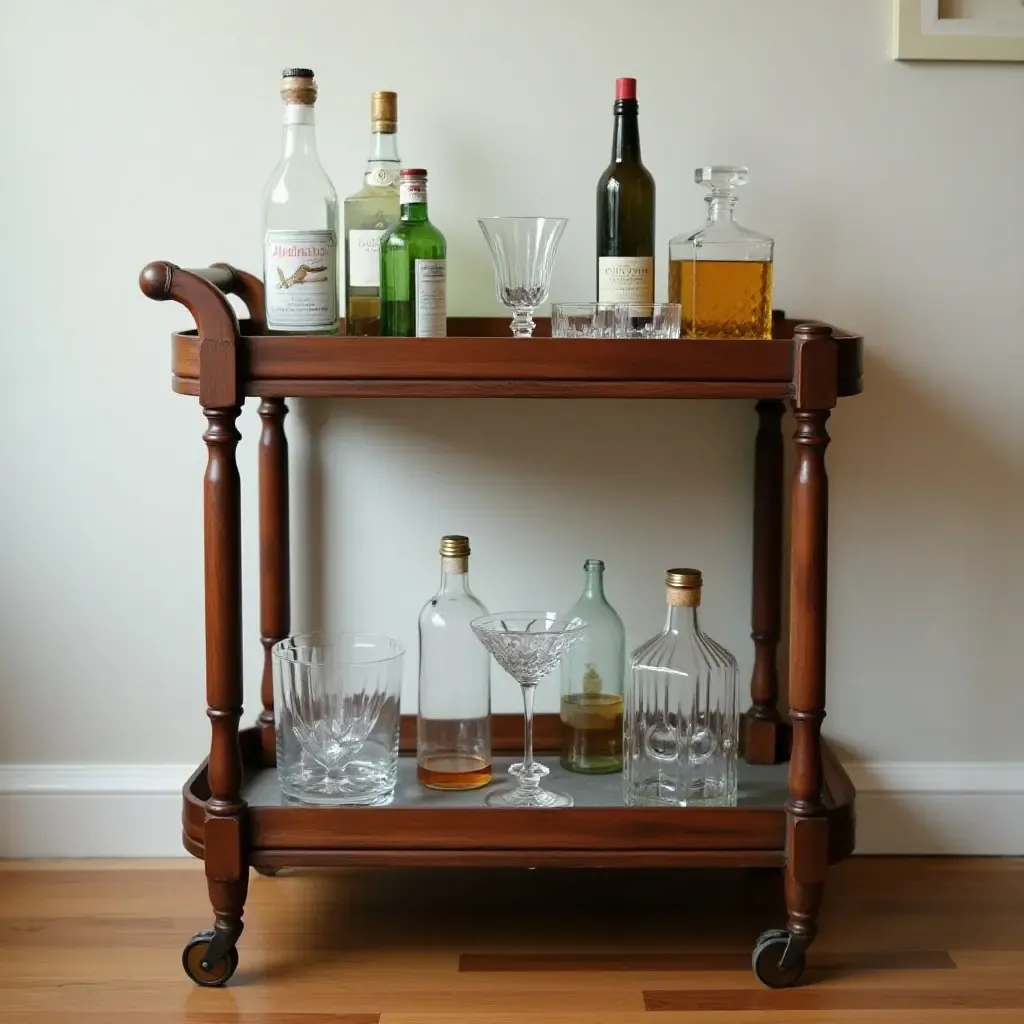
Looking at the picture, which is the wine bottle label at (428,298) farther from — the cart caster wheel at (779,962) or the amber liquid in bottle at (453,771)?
the cart caster wheel at (779,962)

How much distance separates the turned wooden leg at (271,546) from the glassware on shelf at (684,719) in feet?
1.63

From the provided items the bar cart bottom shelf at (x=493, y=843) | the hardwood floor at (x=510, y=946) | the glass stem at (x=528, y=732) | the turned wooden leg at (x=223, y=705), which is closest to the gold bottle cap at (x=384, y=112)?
the turned wooden leg at (x=223, y=705)

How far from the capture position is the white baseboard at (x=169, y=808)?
1948 mm

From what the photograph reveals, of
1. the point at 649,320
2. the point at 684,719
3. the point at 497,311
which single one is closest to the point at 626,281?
the point at 649,320

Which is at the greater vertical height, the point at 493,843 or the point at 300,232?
the point at 300,232

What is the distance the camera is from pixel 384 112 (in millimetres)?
1707

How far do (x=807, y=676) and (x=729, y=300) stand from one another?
0.43 meters

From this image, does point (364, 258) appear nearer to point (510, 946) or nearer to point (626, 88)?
point (626, 88)

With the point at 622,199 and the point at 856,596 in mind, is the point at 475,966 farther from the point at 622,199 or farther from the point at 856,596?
the point at 622,199

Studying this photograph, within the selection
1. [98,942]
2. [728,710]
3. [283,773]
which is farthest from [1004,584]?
[98,942]

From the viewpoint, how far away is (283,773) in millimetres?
1659

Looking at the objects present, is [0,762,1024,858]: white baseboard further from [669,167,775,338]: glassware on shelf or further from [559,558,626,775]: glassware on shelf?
[669,167,775,338]: glassware on shelf

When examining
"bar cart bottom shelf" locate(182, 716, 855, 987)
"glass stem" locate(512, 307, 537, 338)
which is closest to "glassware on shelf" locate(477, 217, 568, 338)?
"glass stem" locate(512, 307, 537, 338)

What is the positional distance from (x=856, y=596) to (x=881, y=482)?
0.16 meters
